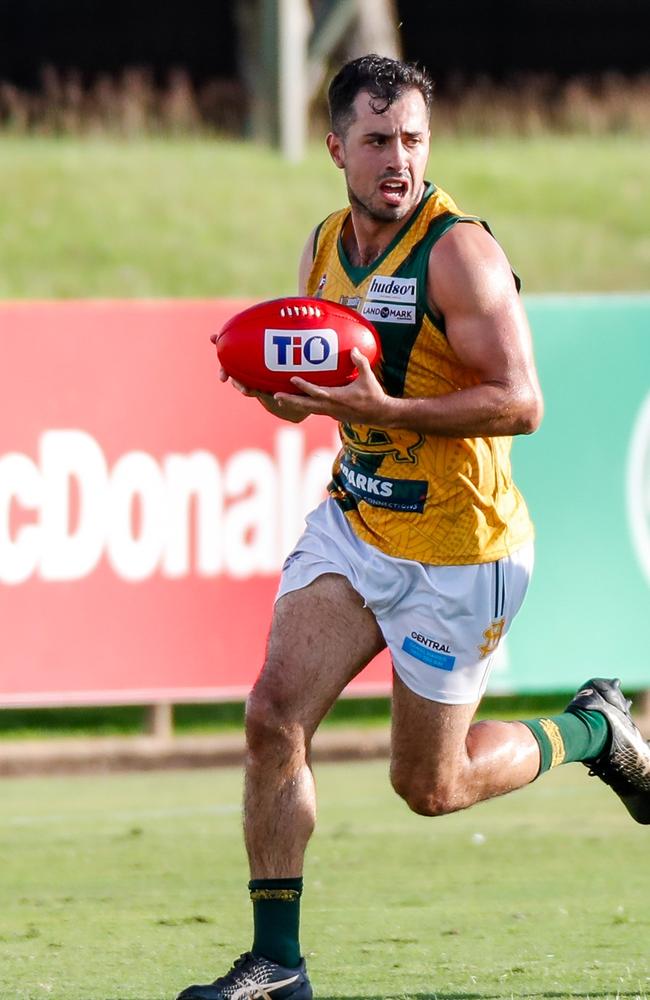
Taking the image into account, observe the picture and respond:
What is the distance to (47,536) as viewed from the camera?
8984 millimetres

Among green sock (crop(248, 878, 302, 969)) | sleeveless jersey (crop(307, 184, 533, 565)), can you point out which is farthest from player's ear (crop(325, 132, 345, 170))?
green sock (crop(248, 878, 302, 969))

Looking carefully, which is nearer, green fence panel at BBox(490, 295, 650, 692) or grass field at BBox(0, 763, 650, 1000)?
grass field at BBox(0, 763, 650, 1000)

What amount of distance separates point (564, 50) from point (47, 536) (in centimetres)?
1394

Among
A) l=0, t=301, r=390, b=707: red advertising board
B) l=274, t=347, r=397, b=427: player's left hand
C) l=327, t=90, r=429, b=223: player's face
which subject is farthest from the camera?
l=0, t=301, r=390, b=707: red advertising board

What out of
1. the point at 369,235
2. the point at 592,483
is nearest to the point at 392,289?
the point at 369,235

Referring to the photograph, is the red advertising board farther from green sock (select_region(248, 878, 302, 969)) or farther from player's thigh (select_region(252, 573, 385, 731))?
green sock (select_region(248, 878, 302, 969))

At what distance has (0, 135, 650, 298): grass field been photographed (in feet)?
52.1

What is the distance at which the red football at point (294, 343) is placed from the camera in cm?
491

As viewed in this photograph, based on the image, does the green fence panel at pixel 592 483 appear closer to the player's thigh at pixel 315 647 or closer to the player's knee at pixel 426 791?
the player's knee at pixel 426 791

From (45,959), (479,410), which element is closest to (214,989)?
(45,959)

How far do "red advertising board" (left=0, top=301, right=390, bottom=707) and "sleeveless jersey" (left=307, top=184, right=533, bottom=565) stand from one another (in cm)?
381

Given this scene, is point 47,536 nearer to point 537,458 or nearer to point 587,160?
point 537,458

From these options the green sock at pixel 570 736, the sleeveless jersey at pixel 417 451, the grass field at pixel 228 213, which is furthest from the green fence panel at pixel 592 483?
the grass field at pixel 228 213

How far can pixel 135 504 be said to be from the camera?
912cm
